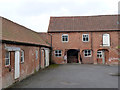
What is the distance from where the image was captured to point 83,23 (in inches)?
945

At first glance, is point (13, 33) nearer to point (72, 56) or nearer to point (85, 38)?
point (85, 38)

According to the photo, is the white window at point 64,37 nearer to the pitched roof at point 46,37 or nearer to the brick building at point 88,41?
the brick building at point 88,41

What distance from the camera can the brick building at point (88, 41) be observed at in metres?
22.0

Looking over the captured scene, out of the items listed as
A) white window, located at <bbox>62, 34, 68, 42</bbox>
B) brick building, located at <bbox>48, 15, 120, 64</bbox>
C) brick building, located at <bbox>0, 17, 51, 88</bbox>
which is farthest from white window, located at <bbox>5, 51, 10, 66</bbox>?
white window, located at <bbox>62, 34, 68, 42</bbox>

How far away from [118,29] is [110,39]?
211cm

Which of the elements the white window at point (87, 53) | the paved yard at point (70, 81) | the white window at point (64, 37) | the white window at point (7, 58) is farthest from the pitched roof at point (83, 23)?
the white window at point (7, 58)

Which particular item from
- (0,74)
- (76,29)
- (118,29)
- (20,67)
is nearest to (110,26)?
(118,29)

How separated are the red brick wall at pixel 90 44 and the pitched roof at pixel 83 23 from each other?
0.94 m

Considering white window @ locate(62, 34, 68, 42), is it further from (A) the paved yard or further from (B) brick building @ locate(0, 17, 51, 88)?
(A) the paved yard

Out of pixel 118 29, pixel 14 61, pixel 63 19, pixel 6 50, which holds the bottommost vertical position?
pixel 14 61

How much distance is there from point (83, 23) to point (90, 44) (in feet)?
14.0

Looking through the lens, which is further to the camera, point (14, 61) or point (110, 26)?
point (110, 26)

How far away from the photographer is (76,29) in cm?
2281

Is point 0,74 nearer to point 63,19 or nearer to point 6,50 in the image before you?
point 6,50
